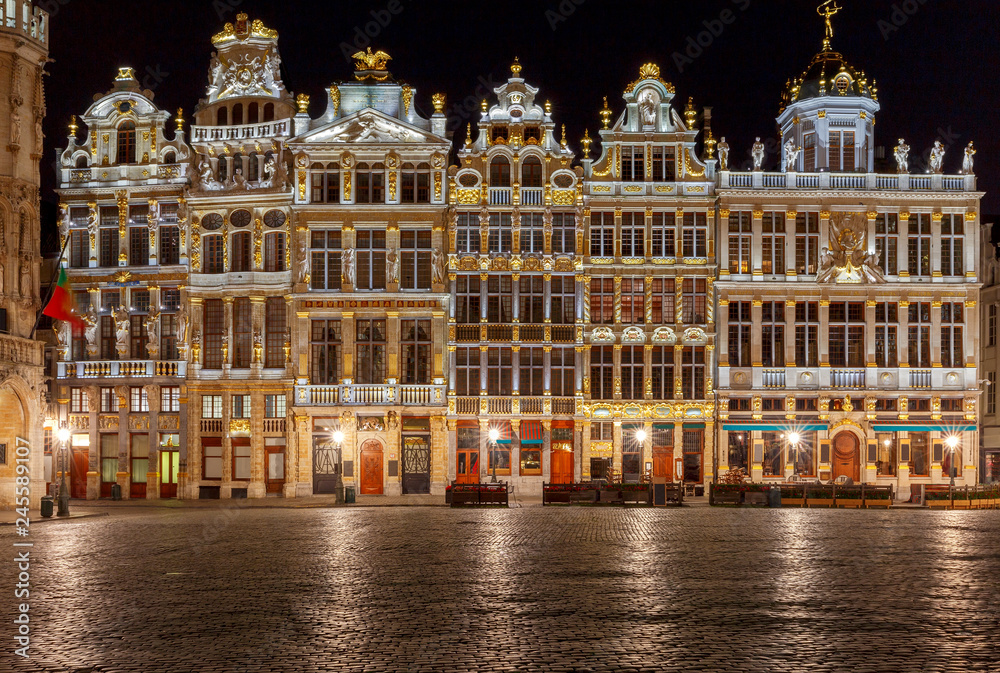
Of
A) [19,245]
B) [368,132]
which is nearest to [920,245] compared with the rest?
[368,132]

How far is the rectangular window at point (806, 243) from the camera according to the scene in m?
54.5

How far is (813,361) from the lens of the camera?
54.6 meters

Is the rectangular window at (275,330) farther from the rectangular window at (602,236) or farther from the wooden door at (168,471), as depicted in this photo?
the rectangular window at (602,236)

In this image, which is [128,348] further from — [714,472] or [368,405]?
[714,472]

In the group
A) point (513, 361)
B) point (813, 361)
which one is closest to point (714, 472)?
point (813, 361)

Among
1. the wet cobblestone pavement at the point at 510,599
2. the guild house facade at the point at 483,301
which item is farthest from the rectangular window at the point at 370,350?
the wet cobblestone pavement at the point at 510,599

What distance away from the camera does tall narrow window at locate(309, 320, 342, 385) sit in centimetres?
5334

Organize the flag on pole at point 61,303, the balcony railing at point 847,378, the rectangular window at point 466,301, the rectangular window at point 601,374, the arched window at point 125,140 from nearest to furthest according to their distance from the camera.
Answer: the flag on pole at point 61,303 → the rectangular window at point 466,301 → the rectangular window at point 601,374 → the balcony railing at point 847,378 → the arched window at point 125,140

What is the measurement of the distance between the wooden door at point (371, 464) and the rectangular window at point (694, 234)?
1720 cm

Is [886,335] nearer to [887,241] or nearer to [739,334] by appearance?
[887,241]

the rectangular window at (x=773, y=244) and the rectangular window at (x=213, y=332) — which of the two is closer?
the rectangular window at (x=213, y=332)

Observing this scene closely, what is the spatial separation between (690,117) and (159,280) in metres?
26.3

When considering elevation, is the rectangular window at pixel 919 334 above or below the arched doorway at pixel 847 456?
above

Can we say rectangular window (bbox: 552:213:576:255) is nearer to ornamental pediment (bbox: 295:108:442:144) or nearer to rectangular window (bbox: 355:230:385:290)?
ornamental pediment (bbox: 295:108:442:144)
